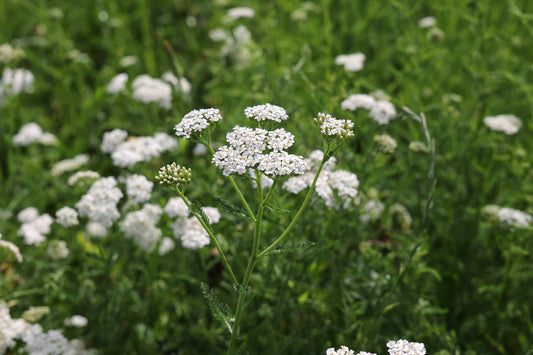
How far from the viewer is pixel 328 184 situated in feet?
10.2

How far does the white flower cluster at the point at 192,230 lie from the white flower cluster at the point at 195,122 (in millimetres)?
739

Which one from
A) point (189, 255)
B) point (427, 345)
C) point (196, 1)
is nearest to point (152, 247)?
point (189, 255)

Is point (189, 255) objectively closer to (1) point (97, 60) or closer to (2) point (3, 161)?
(2) point (3, 161)

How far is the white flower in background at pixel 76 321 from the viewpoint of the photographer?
11.3 feet

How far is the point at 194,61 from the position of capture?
6.49m

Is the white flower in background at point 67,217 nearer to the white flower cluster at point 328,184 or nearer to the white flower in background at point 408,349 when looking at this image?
the white flower cluster at point 328,184

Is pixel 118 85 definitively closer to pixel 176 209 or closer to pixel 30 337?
pixel 176 209

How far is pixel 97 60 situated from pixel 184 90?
291cm

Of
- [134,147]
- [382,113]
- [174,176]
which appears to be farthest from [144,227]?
[382,113]

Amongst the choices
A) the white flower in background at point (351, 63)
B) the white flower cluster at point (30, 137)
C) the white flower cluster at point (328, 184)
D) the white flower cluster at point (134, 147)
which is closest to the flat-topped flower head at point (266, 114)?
the white flower cluster at point (328, 184)

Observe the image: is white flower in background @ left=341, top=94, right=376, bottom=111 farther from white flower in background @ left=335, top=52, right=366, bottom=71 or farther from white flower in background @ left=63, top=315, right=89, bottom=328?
white flower in background @ left=63, top=315, right=89, bottom=328

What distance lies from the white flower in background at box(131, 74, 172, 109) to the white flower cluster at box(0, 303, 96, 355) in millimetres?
1854

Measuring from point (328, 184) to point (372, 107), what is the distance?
2.34 feet

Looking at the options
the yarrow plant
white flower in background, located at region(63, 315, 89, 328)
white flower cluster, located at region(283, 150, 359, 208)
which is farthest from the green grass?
the yarrow plant
